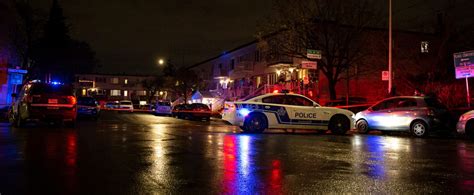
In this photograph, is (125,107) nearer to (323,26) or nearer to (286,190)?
(323,26)

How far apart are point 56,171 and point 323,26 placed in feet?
67.8

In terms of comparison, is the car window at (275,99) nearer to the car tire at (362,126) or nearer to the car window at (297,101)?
the car window at (297,101)

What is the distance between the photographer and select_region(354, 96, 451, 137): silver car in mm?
16125

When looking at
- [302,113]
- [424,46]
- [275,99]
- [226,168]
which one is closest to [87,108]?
[275,99]

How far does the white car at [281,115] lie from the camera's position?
16.3 m

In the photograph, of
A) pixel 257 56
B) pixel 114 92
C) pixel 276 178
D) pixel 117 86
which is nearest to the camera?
pixel 276 178

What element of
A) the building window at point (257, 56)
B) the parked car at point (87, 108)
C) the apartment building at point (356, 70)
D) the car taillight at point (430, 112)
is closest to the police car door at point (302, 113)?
the car taillight at point (430, 112)

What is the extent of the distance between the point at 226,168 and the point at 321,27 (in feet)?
63.0

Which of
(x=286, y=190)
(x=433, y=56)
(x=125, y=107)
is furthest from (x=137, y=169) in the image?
(x=125, y=107)

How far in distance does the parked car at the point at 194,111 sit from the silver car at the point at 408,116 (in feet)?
49.9

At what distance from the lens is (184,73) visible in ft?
195

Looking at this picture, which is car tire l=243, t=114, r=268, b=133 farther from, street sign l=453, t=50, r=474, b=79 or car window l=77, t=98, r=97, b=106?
car window l=77, t=98, r=97, b=106

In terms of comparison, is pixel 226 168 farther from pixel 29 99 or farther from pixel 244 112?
pixel 29 99

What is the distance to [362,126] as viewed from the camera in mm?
18141
